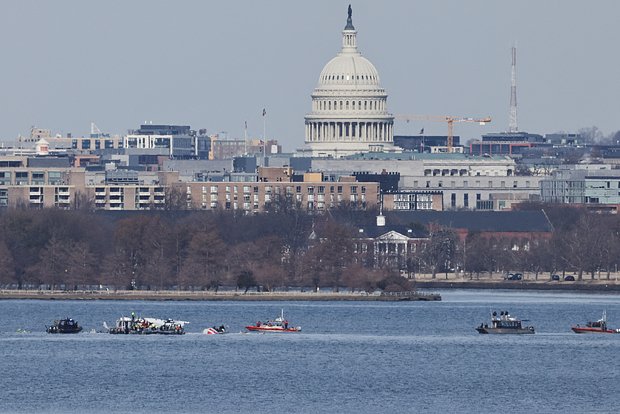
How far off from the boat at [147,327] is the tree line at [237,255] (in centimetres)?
2475

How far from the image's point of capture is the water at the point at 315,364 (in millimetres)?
81812

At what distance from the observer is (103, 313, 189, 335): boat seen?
10381 cm

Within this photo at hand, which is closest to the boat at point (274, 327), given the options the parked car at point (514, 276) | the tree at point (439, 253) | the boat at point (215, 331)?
the boat at point (215, 331)

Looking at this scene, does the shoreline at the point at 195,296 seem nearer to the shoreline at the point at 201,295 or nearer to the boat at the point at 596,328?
the shoreline at the point at 201,295

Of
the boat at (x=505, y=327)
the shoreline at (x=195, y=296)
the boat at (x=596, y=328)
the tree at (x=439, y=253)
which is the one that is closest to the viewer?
the boat at (x=596, y=328)

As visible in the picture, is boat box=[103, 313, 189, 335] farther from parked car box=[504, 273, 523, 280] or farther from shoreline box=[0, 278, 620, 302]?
parked car box=[504, 273, 523, 280]

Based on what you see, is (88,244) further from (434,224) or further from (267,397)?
(267,397)

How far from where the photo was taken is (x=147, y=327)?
4109 inches

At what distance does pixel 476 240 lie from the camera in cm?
16138

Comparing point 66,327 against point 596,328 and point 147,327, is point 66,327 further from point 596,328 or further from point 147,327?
point 596,328

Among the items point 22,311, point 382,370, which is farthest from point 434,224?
point 382,370

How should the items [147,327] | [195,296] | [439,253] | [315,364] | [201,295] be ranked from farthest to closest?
[439,253]
[201,295]
[195,296]
[147,327]
[315,364]

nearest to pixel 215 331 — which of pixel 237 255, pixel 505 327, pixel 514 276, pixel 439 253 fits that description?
pixel 505 327

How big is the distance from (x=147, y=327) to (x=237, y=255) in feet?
105
